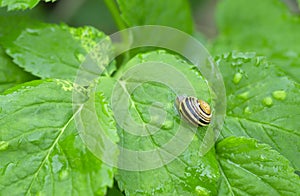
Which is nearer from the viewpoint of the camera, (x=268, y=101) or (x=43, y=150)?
(x=43, y=150)

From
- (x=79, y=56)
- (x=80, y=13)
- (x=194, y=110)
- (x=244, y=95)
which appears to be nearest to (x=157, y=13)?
(x=79, y=56)

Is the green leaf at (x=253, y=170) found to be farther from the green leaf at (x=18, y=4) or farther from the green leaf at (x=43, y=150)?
the green leaf at (x=18, y=4)

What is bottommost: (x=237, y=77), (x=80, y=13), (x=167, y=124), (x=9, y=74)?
(x=80, y=13)

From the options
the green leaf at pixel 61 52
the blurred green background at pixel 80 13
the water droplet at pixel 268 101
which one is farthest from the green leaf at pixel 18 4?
the blurred green background at pixel 80 13

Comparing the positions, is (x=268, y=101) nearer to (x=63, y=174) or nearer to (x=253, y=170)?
(x=253, y=170)

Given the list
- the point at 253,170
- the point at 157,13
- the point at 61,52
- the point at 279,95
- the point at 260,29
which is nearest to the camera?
the point at 253,170

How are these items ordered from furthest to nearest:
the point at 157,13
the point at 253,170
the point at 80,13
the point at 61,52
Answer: the point at 80,13 → the point at 157,13 → the point at 61,52 → the point at 253,170

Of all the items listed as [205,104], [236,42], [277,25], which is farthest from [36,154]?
[277,25]

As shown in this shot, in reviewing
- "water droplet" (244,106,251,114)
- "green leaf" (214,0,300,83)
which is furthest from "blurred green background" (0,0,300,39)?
"water droplet" (244,106,251,114)
